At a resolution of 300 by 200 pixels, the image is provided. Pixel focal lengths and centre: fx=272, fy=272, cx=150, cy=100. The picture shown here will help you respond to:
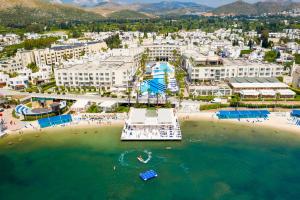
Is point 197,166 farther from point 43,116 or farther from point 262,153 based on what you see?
point 43,116

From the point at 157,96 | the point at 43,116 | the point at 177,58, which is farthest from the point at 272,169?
the point at 177,58

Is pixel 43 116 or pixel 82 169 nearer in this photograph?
pixel 82 169

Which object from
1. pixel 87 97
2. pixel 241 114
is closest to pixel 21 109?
pixel 87 97

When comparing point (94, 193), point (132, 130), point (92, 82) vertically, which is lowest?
point (94, 193)

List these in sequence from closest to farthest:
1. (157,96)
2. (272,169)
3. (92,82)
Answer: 1. (272,169)
2. (157,96)
3. (92,82)

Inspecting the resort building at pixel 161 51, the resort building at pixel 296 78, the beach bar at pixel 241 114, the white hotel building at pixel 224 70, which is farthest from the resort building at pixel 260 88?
the resort building at pixel 161 51

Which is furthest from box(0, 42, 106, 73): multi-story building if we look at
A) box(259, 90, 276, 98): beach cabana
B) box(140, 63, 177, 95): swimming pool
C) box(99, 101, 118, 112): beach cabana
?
box(259, 90, 276, 98): beach cabana

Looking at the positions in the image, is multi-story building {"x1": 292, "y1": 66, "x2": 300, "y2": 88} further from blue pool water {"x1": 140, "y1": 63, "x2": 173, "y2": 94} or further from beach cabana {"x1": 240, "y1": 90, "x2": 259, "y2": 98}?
blue pool water {"x1": 140, "y1": 63, "x2": 173, "y2": 94}
